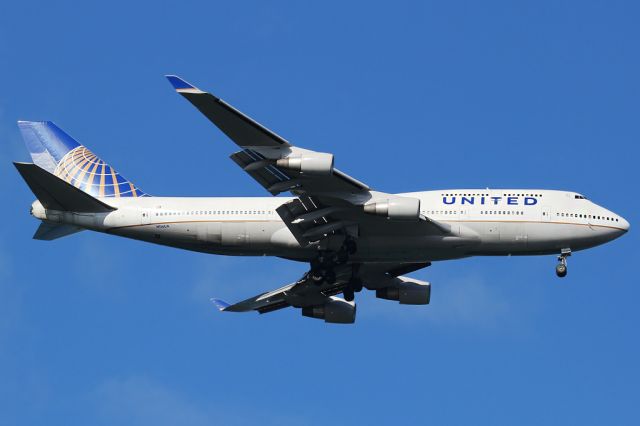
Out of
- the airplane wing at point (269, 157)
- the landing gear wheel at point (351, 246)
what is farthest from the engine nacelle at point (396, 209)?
the landing gear wheel at point (351, 246)

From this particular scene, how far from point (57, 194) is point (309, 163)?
14.3 m

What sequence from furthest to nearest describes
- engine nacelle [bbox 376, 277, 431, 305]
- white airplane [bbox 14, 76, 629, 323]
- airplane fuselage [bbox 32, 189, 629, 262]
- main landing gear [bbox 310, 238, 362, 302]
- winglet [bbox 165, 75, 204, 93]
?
engine nacelle [bbox 376, 277, 431, 305], main landing gear [bbox 310, 238, 362, 302], airplane fuselage [bbox 32, 189, 629, 262], white airplane [bbox 14, 76, 629, 323], winglet [bbox 165, 75, 204, 93]

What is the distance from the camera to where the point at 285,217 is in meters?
61.9

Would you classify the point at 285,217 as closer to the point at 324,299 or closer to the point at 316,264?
the point at 316,264

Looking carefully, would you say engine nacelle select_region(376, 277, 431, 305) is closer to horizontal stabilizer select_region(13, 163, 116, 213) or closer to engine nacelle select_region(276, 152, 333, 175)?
engine nacelle select_region(276, 152, 333, 175)

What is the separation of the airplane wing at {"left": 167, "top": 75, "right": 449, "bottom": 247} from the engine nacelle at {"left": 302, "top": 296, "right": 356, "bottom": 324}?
30.0ft

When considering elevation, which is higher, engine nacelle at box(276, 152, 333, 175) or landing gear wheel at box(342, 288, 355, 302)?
engine nacelle at box(276, 152, 333, 175)

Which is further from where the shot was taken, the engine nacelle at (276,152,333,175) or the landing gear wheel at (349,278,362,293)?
the landing gear wheel at (349,278,362,293)

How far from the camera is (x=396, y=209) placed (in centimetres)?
6028

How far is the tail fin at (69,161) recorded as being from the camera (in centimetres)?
6769

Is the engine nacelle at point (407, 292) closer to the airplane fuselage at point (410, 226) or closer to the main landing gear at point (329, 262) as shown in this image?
the main landing gear at point (329, 262)

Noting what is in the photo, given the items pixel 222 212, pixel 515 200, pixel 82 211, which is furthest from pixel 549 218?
pixel 82 211

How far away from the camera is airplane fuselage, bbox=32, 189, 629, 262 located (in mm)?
62884

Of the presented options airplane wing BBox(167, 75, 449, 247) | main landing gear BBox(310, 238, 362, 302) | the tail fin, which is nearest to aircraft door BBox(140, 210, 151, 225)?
the tail fin
